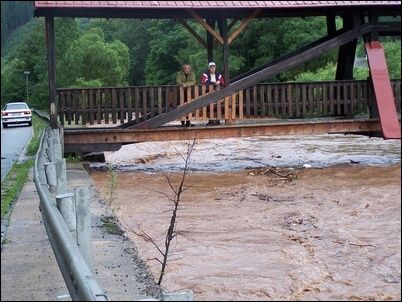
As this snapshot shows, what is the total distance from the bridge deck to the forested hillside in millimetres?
1320

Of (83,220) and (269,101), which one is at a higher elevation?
(269,101)

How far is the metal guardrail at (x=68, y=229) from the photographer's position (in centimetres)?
248

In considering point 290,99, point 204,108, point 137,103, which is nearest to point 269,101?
point 290,99

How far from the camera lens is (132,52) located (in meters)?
63.8

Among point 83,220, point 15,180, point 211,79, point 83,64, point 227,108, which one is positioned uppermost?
point 83,64

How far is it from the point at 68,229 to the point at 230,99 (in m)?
11.7

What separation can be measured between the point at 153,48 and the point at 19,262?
4984cm

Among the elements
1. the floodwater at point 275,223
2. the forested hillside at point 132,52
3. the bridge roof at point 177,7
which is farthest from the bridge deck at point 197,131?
the bridge roof at point 177,7

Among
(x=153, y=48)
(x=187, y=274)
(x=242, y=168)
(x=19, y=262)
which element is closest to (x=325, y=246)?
(x=187, y=274)

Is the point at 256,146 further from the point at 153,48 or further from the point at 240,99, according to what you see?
the point at 153,48

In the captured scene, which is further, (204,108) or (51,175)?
(204,108)

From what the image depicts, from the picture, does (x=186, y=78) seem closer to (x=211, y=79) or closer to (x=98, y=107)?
(x=211, y=79)

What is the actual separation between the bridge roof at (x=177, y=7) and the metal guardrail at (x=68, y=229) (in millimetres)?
5518

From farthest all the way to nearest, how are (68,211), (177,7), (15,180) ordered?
(177,7), (15,180), (68,211)
